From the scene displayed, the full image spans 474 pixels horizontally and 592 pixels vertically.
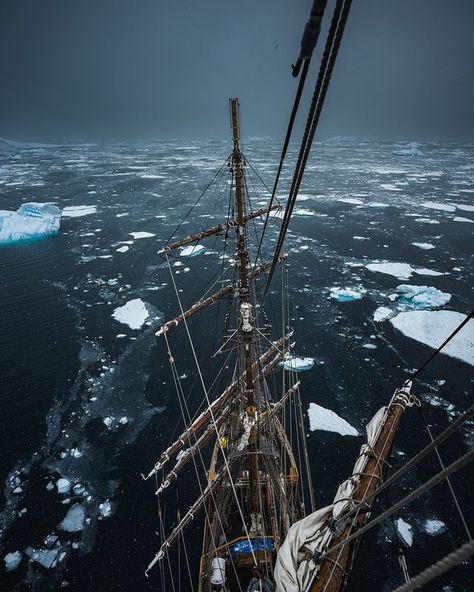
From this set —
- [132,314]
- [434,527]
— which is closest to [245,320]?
[434,527]

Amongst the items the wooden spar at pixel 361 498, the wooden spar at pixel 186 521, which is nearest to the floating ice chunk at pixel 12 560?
the wooden spar at pixel 186 521

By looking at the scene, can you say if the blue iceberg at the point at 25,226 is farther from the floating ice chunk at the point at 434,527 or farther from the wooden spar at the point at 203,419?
the floating ice chunk at the point at 434,527

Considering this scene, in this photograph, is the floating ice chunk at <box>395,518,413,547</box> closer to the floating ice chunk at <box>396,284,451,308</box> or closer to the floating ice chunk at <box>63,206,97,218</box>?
the floating ice chunk at <box>396,284,451,308</box>

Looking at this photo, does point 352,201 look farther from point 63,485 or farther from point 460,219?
point 63,485

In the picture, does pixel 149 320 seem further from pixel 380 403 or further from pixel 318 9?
pixel 318 9

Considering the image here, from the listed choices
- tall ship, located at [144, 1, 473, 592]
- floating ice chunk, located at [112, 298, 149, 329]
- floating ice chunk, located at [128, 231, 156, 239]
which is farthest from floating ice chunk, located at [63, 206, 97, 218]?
tall ship, located at [144, 1, 473, 592]

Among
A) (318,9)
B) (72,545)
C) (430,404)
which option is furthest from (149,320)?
(318,9)
